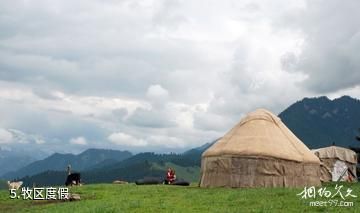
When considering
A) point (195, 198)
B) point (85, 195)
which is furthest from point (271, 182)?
point (85, 195)

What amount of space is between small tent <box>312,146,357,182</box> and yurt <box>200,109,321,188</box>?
14048 millimetres

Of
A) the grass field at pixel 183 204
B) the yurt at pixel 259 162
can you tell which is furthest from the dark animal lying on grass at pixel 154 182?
the grass field at pixel 183 204

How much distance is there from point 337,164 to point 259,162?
62.4 feet

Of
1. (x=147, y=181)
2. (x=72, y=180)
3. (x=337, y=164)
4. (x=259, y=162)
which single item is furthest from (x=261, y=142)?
(x=337, y=164)

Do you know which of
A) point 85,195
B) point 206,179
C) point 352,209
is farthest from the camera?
point 206,179

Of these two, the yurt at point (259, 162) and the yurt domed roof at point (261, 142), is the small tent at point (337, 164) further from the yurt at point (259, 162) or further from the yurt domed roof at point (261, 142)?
the yurt at point (259, 162)

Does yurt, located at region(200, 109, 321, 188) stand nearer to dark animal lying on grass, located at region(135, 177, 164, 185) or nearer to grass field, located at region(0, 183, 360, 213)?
grass field, located at region(0, 183, 360, 213)

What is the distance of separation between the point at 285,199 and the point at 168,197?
296 inches

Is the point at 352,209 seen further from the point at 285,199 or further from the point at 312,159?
the point at 312,159

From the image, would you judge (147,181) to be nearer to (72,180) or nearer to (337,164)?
(72,180)

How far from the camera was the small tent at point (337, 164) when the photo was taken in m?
51.7

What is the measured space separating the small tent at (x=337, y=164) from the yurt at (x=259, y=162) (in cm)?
1405

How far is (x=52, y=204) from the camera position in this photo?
29250 millimetres

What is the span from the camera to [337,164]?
52000 mm
